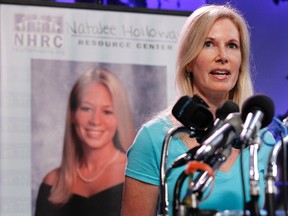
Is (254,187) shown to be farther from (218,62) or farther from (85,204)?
(85,204)

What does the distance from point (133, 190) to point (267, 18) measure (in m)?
2.24

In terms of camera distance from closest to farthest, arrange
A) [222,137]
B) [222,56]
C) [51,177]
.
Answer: [222,137] → [222,56] → [51,177]

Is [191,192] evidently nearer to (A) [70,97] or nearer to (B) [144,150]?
(B) [144,150]

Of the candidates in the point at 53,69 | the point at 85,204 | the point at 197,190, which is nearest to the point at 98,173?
the point at 85,204

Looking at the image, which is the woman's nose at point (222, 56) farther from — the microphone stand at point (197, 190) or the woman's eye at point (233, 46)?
the microphone stand at point (197, 190)

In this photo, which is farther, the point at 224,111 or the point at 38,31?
the point at 38,31

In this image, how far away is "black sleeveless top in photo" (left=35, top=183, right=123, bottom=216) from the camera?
10.9 ft

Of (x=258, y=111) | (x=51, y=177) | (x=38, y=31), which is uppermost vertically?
(x=38, y=31)

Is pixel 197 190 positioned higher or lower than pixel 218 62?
lower

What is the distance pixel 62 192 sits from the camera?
11.0ft

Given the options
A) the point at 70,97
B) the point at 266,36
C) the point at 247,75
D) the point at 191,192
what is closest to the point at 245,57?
the point at 247,75

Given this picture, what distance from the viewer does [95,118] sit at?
134 inches

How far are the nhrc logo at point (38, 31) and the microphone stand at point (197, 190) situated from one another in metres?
1.74

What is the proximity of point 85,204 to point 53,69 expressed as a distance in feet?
2.03
